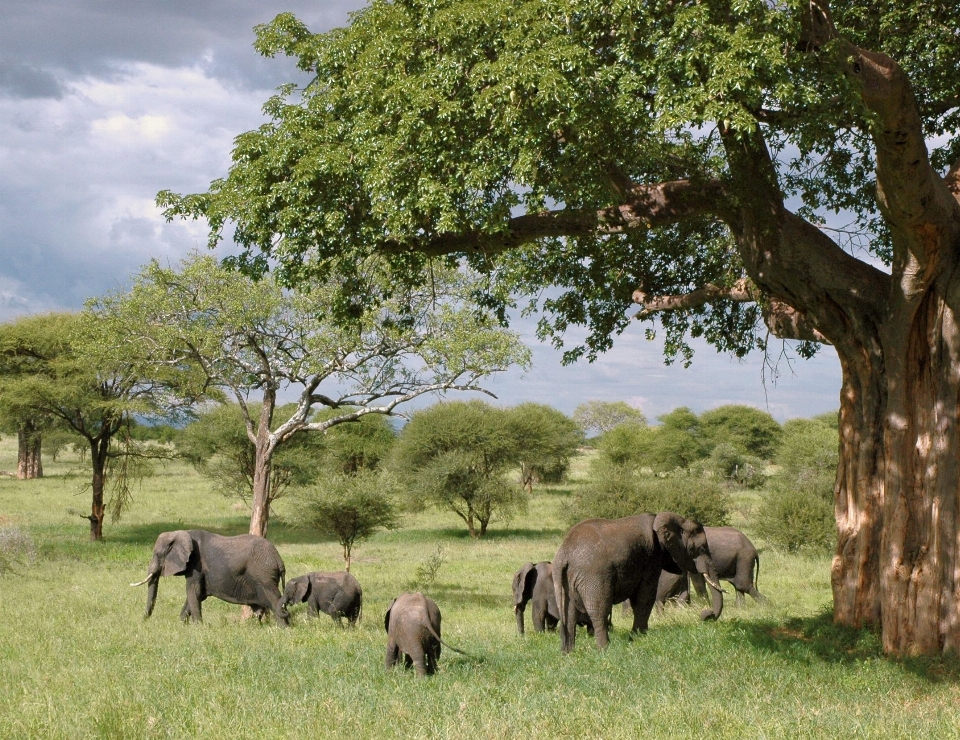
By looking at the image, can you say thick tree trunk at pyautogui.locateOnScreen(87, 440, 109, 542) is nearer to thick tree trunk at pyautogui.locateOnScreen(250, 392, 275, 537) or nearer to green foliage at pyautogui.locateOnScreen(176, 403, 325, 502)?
green foliage at pyautogui.locateOnScreen(176, 403, 325, 502)

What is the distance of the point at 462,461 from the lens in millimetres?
40969

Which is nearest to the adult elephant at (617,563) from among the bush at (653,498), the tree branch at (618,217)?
the tree branch at (618,217)

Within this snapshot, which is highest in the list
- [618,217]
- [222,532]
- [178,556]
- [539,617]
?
[618,217]

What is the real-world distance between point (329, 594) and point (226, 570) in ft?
6.30

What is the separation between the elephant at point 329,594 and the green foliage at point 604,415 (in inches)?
3761

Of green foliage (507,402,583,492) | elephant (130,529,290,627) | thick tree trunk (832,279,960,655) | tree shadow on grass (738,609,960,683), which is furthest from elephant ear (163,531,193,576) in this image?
green foliage (507,402,583,492)

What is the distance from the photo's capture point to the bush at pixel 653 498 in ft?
98.9

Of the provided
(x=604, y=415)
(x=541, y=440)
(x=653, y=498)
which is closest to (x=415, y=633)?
(x=653, y=498)

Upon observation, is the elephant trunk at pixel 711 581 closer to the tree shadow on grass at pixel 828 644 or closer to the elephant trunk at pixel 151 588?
the tree shadow on grass at pixel 828 644

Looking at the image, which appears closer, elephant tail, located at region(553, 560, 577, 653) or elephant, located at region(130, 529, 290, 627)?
elephant tail, located at region(553, 560, 577, 653)

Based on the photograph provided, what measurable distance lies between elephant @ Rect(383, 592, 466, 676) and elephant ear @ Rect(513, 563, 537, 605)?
12.3ft

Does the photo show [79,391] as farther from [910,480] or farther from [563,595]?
[910,480]

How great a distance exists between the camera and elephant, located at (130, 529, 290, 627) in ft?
53.4

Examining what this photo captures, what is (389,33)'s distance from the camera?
10305mm
